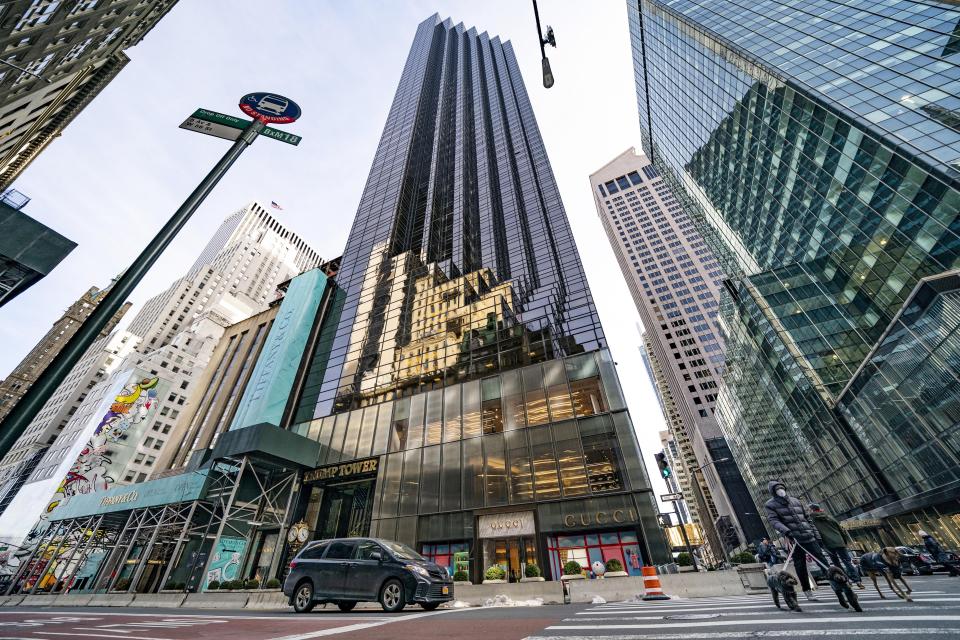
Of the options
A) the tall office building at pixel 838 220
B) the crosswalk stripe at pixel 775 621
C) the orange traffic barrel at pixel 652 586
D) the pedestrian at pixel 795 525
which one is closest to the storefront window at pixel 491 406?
the orange traffic barrel at pixel 652 586

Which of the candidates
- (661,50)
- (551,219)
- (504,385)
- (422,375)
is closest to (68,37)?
(422,375)

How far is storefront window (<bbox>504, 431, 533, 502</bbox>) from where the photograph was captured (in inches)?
779

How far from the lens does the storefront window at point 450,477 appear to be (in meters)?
21.0

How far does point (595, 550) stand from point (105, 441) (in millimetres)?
57483

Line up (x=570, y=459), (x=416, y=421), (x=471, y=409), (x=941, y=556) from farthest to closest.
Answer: (x=416, y=421), (x=471, y=409), (x=570, y=459), (x=941, y=556)

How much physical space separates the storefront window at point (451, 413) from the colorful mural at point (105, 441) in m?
39.8

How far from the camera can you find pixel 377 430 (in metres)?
26.2

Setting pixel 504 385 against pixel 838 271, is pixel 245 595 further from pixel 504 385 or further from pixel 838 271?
pixel 838 271

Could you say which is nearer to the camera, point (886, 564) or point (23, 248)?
point (886, 564)

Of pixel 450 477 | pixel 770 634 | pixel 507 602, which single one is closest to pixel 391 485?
pixel 450 477

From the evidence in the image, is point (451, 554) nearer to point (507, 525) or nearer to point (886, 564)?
point (507, 525)

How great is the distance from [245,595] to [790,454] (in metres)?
58.9

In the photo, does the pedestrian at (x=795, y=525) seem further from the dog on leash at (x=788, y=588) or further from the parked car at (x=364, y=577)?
the parked car at (x=364, y=577)

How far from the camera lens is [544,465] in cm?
2008
